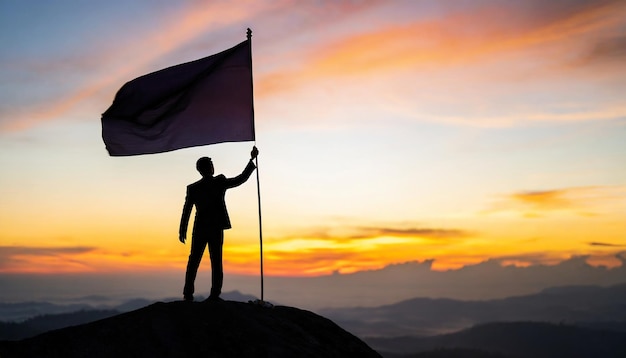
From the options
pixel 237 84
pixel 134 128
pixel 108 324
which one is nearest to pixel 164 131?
pixel 134 128

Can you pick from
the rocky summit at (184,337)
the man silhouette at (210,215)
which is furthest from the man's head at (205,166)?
the rocky summit at (184,337)

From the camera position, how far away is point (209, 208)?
1466 centimetres

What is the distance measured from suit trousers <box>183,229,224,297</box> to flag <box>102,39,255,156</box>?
7.33 feet

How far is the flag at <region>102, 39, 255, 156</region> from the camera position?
15422 millimetres

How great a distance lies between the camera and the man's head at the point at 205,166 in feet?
48.1

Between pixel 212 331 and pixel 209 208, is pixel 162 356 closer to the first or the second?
pixel 212 331

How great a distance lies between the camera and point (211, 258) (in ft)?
48.7

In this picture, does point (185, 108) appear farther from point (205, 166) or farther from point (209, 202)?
point (209, 202)

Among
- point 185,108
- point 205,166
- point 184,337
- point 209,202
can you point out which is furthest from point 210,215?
point 184,337

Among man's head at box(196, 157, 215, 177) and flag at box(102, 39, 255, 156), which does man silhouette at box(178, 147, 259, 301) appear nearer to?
man's head at box(196, 157, 215, 177)

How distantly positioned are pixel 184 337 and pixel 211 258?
2621 millimetres

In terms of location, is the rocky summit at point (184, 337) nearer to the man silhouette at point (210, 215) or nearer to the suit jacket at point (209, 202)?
the man silhouette at point (210, 215)

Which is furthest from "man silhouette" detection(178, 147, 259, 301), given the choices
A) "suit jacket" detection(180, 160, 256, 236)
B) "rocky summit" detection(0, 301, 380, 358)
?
"rocky summit" detection(0, 301, 380, 358)

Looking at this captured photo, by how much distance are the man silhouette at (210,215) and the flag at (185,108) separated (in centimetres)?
100
